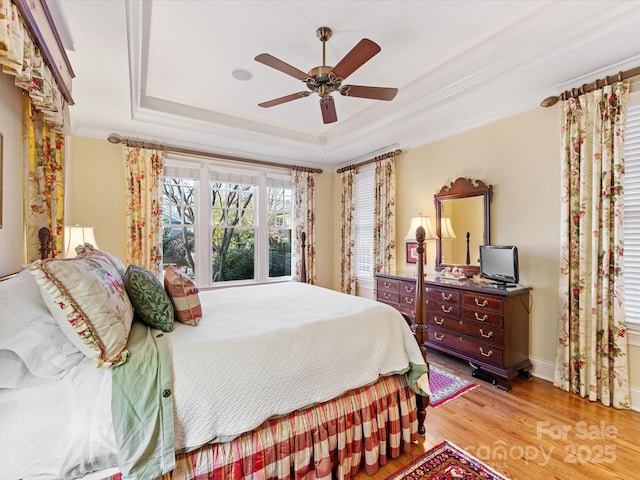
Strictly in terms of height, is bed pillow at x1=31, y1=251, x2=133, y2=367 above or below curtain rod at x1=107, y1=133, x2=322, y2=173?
below

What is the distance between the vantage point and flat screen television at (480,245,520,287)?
9.34 feet

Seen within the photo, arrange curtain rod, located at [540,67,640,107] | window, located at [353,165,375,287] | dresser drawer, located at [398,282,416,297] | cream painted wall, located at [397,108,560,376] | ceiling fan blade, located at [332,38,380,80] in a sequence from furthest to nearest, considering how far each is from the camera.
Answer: window, located at [353,165,375,287], dresser drawer, located at [398,282,416,297], cream painted wall, located at [397,108,560,376], curtain rod, located at [540,67,640,107], ceiling fan blade, located at [332,38,380,80]

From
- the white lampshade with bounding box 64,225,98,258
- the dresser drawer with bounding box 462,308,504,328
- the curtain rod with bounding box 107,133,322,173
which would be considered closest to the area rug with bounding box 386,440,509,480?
the dresser drawer with bounding box 462,308,504,328

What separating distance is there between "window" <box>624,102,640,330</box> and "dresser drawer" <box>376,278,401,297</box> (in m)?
1.99

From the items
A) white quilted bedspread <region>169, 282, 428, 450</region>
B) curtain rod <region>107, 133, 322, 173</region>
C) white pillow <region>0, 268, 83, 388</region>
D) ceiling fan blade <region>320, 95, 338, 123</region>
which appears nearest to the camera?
white pillow <region>0, 268, 83, 388</region>

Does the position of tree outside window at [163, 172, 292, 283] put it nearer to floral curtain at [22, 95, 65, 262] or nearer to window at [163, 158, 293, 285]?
window at [163, 158, 293, 285]

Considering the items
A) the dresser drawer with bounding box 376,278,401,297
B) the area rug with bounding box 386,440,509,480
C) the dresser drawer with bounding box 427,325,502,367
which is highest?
the dresser drawer with bounding box 376,278,401,297

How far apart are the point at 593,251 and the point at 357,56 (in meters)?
2.42

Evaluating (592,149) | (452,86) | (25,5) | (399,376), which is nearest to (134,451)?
(399,376)

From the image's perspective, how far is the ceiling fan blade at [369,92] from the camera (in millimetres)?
2328

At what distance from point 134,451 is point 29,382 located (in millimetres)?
454

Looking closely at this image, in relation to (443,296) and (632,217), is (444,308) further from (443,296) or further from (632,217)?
(632,217)

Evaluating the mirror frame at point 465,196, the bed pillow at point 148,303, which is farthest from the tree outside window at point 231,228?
the bed pillow at point 148,303

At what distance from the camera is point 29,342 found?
3.59 ft
